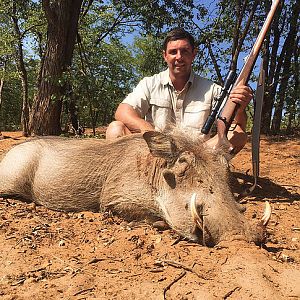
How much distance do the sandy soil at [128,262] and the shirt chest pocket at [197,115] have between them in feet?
4.09

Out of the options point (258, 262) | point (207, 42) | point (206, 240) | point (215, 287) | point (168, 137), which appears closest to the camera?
point (215, 287)

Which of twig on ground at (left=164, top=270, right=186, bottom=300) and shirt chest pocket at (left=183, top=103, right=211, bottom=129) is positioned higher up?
shirt chest pocket at (left=183, top=103, right=211, bottom=129)

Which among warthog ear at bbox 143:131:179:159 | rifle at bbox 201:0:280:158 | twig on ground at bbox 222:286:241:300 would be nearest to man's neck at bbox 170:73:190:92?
rifle at bbox 201:0:280:158

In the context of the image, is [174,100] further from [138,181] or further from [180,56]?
[138,181]

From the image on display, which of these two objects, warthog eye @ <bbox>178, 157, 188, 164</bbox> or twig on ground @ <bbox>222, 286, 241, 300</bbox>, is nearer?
twig on ground @ <bbox>222, 286, 241, 300</bbox>

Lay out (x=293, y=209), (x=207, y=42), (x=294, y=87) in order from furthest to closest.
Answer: (x=294, y=87), (x=207, y=42), (x=293, y=209)

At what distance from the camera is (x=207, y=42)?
976 centimetres

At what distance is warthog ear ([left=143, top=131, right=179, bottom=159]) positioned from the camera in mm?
2992

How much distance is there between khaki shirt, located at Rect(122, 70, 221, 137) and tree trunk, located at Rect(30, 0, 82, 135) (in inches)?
121

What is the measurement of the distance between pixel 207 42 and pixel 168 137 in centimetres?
735

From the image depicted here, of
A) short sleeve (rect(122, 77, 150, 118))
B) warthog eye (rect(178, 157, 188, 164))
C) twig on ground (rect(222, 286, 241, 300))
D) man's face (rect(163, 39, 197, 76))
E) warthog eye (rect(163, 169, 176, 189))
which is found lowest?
twig on ground (rect(222, 286, 241, 300))

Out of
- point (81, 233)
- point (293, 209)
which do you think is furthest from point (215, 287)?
point (293, 209)

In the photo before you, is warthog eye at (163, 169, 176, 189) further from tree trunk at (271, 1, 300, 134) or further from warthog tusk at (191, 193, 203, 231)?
tree trunk at (271, 1, 300, 134)

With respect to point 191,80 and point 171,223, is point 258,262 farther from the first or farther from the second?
point 191,80
